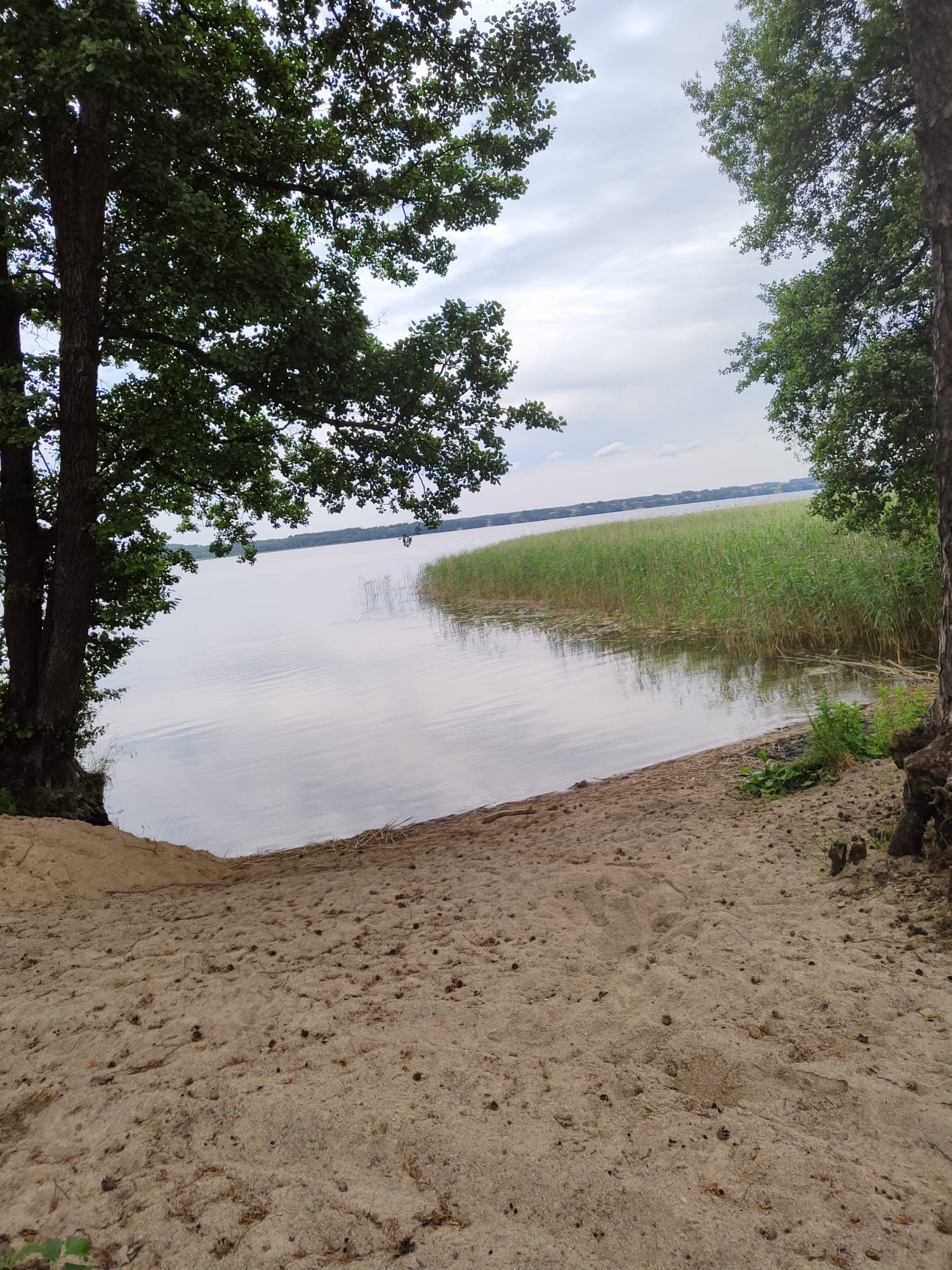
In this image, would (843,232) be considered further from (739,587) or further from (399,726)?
(399,726)

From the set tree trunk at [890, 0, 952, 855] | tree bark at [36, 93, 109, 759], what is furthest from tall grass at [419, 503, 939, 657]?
tree bark at [36, 93, 109, 759]

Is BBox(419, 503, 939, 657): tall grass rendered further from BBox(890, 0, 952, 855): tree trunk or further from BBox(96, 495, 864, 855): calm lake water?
BBox(890, 0, 952, 855): tree trunk

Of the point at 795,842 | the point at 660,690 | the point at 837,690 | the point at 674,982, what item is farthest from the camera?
the point at 660,690

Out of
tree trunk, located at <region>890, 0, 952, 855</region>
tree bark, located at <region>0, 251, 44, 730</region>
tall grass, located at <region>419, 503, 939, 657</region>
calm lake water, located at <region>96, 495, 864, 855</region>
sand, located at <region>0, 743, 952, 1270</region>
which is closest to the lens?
sand, located at <region>0, 743, 952, 1270</region>

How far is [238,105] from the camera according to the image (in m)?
6.81

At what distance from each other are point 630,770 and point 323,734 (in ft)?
17.5

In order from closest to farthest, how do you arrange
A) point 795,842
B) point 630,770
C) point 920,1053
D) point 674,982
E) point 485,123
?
1. point 920,1053
2. point 674,982
3. point 795,842
4. point 485,123
5. point 630,770

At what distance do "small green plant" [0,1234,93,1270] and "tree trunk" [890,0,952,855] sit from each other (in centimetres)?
382

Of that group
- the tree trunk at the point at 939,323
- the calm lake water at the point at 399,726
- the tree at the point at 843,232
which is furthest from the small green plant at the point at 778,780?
the tree at the point at 843,232

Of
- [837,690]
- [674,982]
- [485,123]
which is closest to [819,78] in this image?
[485,123]

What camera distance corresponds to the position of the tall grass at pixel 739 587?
11.6 metres

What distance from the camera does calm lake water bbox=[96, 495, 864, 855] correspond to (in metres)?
8.63

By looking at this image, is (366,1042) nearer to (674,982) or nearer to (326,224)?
(674,982)

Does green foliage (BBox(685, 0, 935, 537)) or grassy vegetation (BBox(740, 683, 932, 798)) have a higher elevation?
green foliage (BBox(685, 0, 935, 537))
